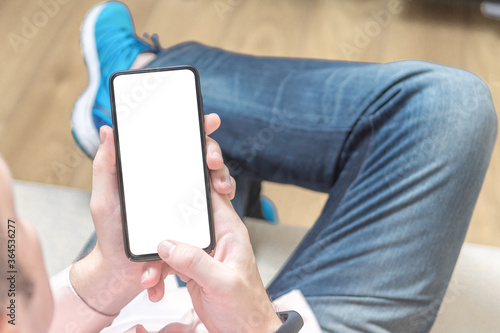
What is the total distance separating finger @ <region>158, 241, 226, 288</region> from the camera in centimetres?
29

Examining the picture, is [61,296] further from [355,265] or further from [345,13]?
[345,13]

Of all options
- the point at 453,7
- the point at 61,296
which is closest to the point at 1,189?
the point at 61,296

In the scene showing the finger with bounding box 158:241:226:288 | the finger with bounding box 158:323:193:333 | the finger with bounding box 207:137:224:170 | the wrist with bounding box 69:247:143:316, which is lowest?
the finger with bounding box 158:323:193:333

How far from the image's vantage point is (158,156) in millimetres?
309

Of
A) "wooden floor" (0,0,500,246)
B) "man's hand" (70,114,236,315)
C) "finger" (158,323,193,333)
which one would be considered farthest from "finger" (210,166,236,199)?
"wooden floor" (0,0,500,246)

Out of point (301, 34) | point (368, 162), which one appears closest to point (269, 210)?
point (368, 162)

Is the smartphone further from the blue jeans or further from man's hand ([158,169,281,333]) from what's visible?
the blue jeans

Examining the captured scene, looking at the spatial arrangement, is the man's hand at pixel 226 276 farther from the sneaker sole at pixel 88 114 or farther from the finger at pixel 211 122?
the sneaker sole at pixel 88 114

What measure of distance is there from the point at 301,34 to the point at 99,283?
66cm

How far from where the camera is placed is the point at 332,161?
1.57 ft

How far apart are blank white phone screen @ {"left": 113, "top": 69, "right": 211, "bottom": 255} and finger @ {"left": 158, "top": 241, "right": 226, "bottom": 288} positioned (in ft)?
0.05

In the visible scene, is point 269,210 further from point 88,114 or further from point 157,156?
point 157,156

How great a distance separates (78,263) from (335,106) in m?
0.28

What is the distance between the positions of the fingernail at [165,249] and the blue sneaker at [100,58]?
Result: 0.25 metres
